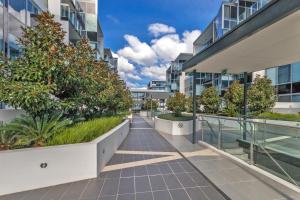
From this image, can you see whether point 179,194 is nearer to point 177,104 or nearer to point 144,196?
point 144,196

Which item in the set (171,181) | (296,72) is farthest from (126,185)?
(296,72)

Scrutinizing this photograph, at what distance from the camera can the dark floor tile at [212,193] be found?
379 centimetres

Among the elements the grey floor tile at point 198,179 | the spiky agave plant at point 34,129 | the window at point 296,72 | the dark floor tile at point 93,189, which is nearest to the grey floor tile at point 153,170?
the grey floor tile at point 198,179

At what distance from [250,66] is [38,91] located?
24.4ft

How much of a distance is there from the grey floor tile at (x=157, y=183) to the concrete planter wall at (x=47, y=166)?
1.42 metres

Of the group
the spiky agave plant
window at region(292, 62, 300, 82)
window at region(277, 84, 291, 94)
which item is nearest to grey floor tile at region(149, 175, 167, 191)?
the spiky agave plant

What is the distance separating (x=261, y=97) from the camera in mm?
13445

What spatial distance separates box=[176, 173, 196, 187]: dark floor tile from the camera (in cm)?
441

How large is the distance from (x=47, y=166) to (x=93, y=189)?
1147 mm

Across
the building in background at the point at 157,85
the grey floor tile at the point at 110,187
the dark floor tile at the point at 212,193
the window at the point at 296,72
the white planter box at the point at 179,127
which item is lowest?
the grey floor tile at the point at 110,187

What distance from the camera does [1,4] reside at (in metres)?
8.53

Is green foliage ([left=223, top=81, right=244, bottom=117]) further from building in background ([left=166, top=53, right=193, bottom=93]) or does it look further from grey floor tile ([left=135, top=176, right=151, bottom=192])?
building in background ([left=166, top=53, right=193, bottom=93])

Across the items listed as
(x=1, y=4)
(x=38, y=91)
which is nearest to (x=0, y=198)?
(x=38, y=91)

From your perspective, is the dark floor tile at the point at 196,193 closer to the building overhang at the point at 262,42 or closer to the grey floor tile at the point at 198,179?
the grey floor tile at the point at 198,179
